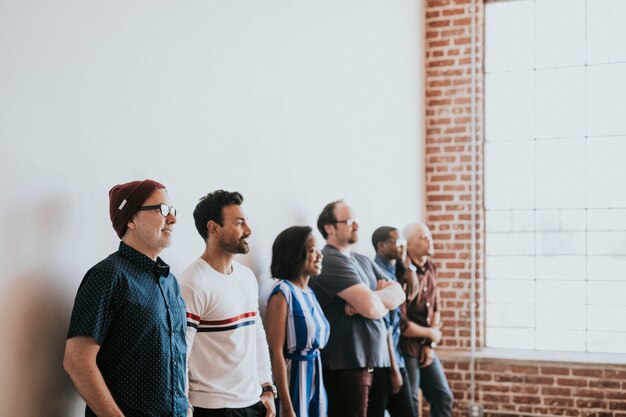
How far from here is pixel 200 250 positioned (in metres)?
3.29

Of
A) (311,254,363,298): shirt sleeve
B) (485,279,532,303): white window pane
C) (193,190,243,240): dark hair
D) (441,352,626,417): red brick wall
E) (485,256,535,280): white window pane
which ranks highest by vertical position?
(193,190,243,240): dark hair

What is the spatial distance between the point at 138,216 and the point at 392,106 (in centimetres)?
386

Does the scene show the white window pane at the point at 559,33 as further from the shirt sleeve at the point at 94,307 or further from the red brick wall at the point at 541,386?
the shirt sleeve at the point at 94,307

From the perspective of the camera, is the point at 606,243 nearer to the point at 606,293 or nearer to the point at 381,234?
the point at 606,293

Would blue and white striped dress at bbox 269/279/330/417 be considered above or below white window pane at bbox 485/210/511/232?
below

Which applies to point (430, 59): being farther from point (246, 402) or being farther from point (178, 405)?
point (178, 405)

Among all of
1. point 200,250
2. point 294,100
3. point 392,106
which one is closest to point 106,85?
point 200,250

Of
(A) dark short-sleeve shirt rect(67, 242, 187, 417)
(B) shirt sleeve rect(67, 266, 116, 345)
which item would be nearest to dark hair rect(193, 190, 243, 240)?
(A) dark short-sleeve shirt rect(67, 242, 187, 417)

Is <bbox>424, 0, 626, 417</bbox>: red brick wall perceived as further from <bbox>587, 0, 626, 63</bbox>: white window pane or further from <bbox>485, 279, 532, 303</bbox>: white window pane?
<bbox>587, 0, 626, 63</bbox>: white window pane

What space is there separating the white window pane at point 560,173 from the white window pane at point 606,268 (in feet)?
1.49

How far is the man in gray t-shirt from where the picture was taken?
4.12 meters

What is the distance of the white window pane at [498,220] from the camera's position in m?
6.93

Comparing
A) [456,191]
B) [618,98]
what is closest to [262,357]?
[456,191]

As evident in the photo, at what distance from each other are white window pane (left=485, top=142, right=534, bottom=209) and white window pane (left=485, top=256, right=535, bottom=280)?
17.0 inches
